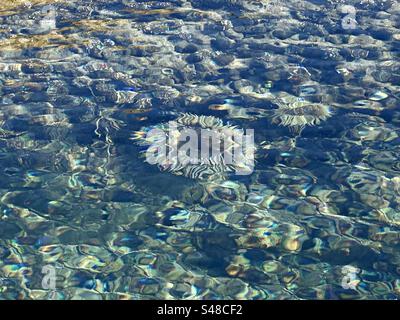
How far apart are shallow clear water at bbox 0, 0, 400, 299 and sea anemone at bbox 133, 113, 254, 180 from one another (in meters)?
0.10

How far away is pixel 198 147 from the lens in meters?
6.30

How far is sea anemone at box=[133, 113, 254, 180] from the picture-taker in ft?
19.6

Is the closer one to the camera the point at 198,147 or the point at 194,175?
the point at 194,175

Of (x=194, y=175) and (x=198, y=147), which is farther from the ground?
(x=198, y=147)

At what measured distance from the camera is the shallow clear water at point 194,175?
190 inches

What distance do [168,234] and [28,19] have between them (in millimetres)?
5165

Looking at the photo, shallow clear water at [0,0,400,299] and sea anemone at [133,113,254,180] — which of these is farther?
sea anemone at [133,113,254,180]

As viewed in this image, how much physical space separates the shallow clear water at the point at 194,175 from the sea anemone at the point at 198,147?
0.10 m

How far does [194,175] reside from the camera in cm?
589

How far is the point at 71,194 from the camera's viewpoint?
18.5ft

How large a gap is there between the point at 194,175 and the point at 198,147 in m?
0.48

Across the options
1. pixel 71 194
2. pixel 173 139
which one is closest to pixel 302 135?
pixel 173 139

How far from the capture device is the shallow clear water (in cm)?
Result: 482

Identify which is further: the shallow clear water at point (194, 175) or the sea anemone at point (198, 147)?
the sea anemone at point (198, 147)
